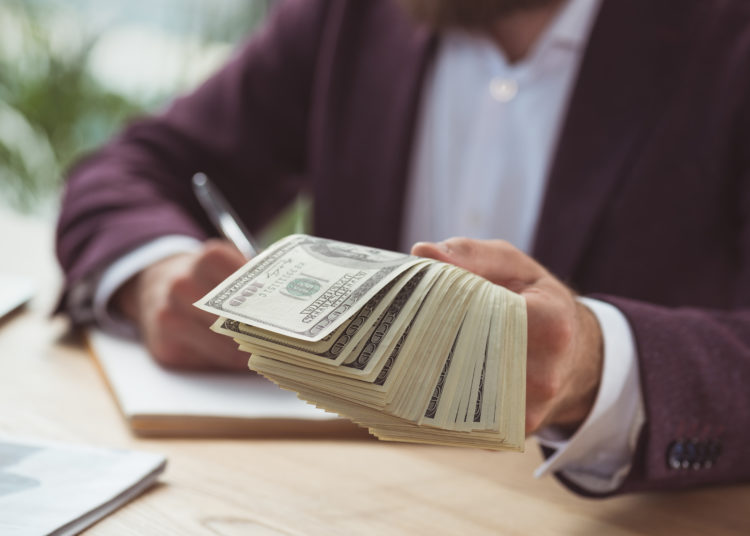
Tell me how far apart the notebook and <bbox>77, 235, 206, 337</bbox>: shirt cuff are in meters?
0.14

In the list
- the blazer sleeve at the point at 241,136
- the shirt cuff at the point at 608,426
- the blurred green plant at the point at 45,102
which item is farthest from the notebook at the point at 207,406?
the blurred green plant at the point at 45,102

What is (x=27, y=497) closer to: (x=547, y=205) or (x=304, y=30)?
(x=547, y=205)

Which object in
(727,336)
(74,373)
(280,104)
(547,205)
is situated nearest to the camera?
(727,336)

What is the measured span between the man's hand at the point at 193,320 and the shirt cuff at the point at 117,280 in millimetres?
98

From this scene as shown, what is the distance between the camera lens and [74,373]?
0.90 m

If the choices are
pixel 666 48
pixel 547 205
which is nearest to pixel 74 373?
pixel 547 205

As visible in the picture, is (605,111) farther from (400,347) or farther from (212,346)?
(400,347)

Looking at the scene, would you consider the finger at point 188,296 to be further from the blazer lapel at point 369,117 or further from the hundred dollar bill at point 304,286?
the blazer lapel at point 369,117

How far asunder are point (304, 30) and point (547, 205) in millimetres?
630

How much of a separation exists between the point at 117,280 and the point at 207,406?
34 cm

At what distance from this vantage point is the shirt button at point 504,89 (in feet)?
4.22

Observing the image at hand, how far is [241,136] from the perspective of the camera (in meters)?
1.49

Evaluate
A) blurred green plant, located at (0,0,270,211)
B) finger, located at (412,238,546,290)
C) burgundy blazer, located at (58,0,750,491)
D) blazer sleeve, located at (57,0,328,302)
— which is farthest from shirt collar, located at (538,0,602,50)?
blurred green plant, located at (0,0,270,211)

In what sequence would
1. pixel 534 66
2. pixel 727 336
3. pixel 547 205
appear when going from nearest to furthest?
pixel 727 336 → pixel 547 205 → pixel 534 66
